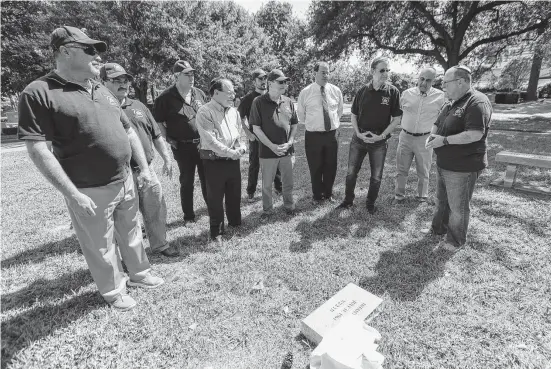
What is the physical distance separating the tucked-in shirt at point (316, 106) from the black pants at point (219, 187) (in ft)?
4.89

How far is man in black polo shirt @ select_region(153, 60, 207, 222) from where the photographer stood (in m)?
4.12

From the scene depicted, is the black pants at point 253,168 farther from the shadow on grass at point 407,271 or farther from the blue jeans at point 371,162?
the shadow on grass at point 407,271

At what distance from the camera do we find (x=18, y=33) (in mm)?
18938

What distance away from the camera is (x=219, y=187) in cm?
395

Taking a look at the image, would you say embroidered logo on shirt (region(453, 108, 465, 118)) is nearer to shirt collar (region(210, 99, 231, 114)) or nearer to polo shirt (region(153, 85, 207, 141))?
shirt collar (region(210, 99, 231, 114))

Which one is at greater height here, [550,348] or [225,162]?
[225,162]

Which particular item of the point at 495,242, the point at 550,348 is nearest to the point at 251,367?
the point at 550,348

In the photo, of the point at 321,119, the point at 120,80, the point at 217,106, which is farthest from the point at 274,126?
the point at 120,80

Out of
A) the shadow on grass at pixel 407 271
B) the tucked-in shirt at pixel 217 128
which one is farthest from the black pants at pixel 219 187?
the shadow on grass at pixel 407 271

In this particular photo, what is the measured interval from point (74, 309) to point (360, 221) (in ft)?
11.9

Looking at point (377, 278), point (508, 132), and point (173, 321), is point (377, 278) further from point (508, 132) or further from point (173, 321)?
point (508, 132)

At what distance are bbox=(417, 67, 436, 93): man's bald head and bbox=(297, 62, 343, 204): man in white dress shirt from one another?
1200mm

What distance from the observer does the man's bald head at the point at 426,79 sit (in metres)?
4.45

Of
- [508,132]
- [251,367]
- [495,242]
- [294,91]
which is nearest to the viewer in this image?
[251,367]
